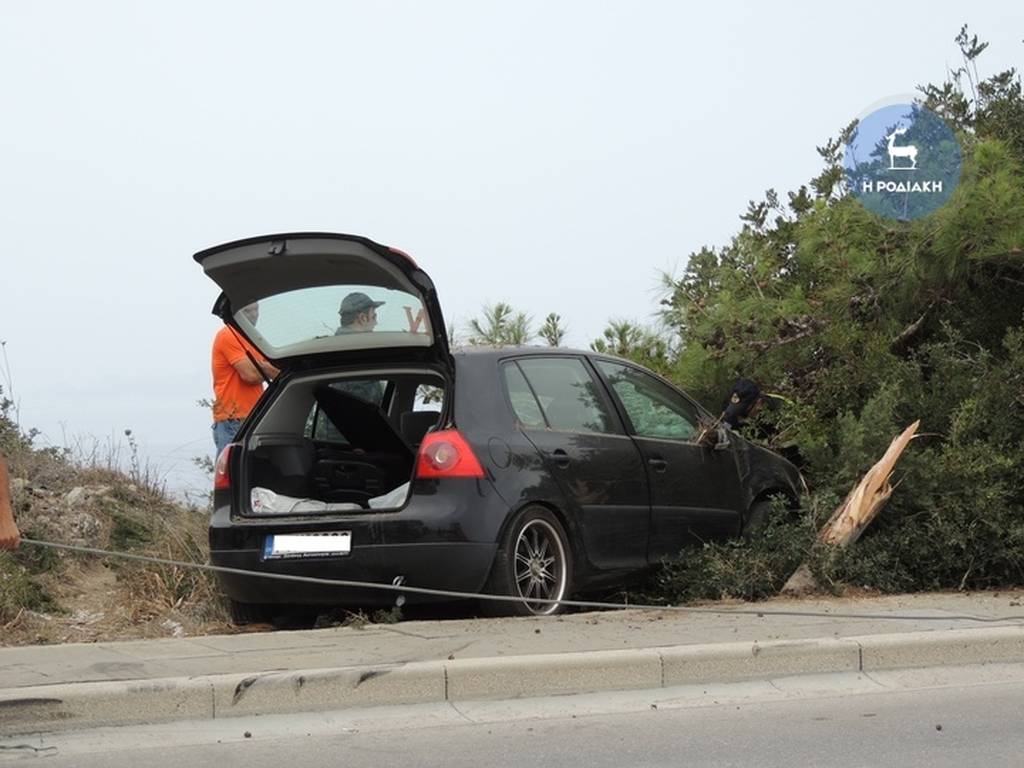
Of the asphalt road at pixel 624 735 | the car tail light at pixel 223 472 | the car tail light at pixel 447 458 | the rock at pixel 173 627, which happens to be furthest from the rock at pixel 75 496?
the asphalt road at pixel 624 735

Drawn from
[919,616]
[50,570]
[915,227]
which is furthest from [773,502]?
[50,570]

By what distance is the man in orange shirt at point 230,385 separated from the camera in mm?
10414

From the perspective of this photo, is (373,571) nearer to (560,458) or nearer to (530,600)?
(530,600)

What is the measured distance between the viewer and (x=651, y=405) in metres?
9.39

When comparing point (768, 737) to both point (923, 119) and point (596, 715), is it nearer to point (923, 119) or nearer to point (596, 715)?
point (596, 715)

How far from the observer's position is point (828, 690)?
6949mm

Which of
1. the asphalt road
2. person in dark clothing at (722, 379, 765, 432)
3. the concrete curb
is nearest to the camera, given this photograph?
the asphalt road

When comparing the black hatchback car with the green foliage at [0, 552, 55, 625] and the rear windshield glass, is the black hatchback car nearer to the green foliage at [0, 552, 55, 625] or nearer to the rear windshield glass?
the rear windshield glass

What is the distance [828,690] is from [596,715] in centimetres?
122

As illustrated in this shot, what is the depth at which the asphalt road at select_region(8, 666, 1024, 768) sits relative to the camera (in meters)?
5.65

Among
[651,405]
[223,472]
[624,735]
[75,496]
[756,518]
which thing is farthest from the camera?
[75,496]

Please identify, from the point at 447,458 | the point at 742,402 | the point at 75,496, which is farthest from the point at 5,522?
the point at 75,496

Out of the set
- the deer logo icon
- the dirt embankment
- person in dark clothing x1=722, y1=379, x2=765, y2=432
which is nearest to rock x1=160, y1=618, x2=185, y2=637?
the dirt embankment

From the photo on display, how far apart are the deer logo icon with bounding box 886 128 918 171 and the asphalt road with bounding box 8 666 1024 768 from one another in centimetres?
522
